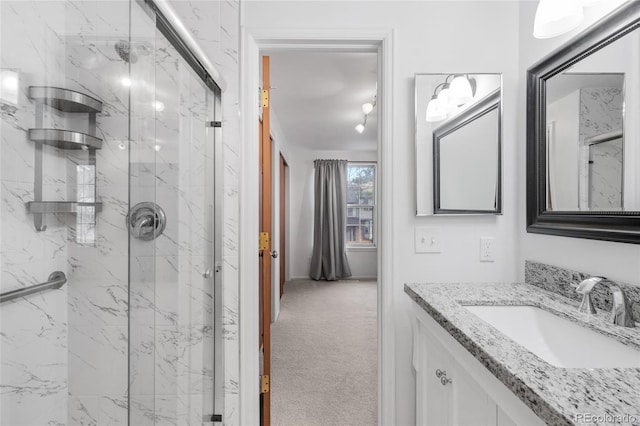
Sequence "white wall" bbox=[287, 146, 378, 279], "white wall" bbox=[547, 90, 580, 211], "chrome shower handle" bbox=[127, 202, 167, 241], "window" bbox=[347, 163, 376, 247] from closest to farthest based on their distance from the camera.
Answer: "chrome shower handle" bbox=[127, 202, 167, 241] < "white wall" bbox=[547, 90, 580, 211] < "white wall" bbox=[287, 146, 378, 279] < "window" bbox=[347, 163, 376, 247]

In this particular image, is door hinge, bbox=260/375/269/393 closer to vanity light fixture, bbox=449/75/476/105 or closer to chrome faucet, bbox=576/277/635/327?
chrome faucet, bbox=576/277/635/327

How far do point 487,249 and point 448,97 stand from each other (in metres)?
0.77

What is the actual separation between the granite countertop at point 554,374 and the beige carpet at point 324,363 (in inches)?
49.6

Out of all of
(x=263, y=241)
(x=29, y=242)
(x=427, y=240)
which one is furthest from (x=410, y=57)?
(x=29, y=242)

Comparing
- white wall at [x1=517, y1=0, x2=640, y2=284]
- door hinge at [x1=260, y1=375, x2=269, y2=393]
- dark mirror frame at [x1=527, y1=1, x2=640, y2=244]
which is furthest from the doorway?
dark mirror frame at [x1=527, y1=1, x2=640, y2=244]

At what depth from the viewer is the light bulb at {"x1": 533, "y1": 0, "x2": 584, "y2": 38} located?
1155 mm

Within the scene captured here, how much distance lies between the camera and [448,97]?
1663 mm

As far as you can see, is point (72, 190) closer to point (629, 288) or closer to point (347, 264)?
point (629, 288)

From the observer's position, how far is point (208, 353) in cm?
165

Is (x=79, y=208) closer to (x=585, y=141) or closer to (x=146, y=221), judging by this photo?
(x=146, y=221)

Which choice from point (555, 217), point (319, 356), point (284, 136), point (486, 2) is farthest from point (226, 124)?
point (284, 136)

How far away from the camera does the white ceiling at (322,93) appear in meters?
2.75

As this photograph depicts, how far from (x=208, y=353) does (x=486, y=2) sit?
2178 mm

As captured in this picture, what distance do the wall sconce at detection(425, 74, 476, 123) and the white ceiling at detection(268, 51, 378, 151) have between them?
728 millimetres
